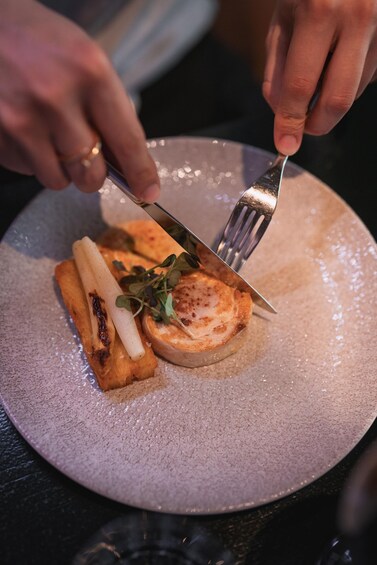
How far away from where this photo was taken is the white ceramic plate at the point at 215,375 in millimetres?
1389

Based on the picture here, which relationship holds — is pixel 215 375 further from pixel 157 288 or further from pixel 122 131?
pixel 122 131

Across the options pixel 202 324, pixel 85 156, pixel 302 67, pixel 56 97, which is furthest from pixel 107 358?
pixel 302 67

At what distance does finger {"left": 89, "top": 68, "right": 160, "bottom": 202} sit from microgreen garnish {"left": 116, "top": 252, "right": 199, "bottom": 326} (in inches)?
11.8

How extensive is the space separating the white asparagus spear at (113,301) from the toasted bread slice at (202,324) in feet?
0.21

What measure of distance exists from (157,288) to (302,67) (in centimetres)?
77

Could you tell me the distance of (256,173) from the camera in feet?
6.93

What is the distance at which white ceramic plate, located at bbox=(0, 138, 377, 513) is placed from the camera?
1389 millimetres

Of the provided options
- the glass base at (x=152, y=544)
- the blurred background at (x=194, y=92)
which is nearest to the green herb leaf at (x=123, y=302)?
the glass base at (x=152, y=544)

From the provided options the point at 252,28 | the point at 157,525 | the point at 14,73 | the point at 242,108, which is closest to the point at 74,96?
the point at 14,73

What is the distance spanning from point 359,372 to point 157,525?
70 cm

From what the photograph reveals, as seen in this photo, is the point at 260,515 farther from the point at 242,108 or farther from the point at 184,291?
the point at 242,108

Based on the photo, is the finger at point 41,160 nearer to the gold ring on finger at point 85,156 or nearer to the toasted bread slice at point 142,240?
the gold ring on finger at point 85,156

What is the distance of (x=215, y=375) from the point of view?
63.8 inches

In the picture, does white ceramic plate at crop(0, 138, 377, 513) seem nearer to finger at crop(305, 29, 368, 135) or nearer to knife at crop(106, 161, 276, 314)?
knife at crop(106, 161, 276, 314)
